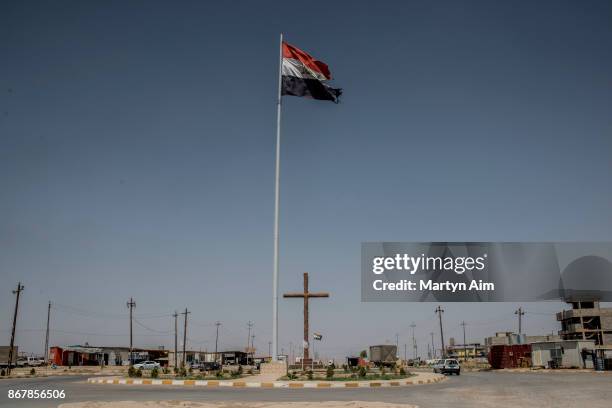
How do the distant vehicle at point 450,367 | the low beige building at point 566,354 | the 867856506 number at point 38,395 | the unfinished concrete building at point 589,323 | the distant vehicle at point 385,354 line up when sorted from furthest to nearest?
the unfinished concrete building at point 589,323 < the distant vehicle at point 385,354 < the low beige building at point 566,354 < the distant vehicle at point 450,367 < the 867856506 number at point 38,395

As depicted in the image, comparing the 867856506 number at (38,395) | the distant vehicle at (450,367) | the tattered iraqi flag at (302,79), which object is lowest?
the distant vehicle at (450,367)

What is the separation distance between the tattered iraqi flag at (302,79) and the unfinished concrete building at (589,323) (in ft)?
264

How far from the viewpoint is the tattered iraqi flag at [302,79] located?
2775 centimetres

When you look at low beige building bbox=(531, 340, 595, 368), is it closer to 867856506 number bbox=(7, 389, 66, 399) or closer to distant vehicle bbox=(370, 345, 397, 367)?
distant vehicle bbox=(370, 345, 397, 367)

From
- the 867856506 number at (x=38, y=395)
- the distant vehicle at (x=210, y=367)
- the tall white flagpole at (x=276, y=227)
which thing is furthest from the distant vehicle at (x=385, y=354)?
the 867856506 number at (x=38, y=395)

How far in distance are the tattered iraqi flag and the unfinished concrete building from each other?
80377mm

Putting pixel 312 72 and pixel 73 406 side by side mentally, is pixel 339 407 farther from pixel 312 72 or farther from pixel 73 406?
pixel 312 72

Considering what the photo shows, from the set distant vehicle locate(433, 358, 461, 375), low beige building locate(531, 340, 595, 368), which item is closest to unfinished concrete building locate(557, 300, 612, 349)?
low beige building locate(531, 340, 595, 368)

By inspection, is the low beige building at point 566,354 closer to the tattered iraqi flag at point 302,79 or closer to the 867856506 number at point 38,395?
the tattered iraqi flag at point 302,79

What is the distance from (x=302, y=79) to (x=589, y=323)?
277ft

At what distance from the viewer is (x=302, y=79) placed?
27812mm

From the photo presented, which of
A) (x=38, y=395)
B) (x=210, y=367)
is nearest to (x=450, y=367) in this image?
(x=210, y=367)

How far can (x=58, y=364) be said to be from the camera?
85.2m

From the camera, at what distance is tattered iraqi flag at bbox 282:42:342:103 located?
27750mm
